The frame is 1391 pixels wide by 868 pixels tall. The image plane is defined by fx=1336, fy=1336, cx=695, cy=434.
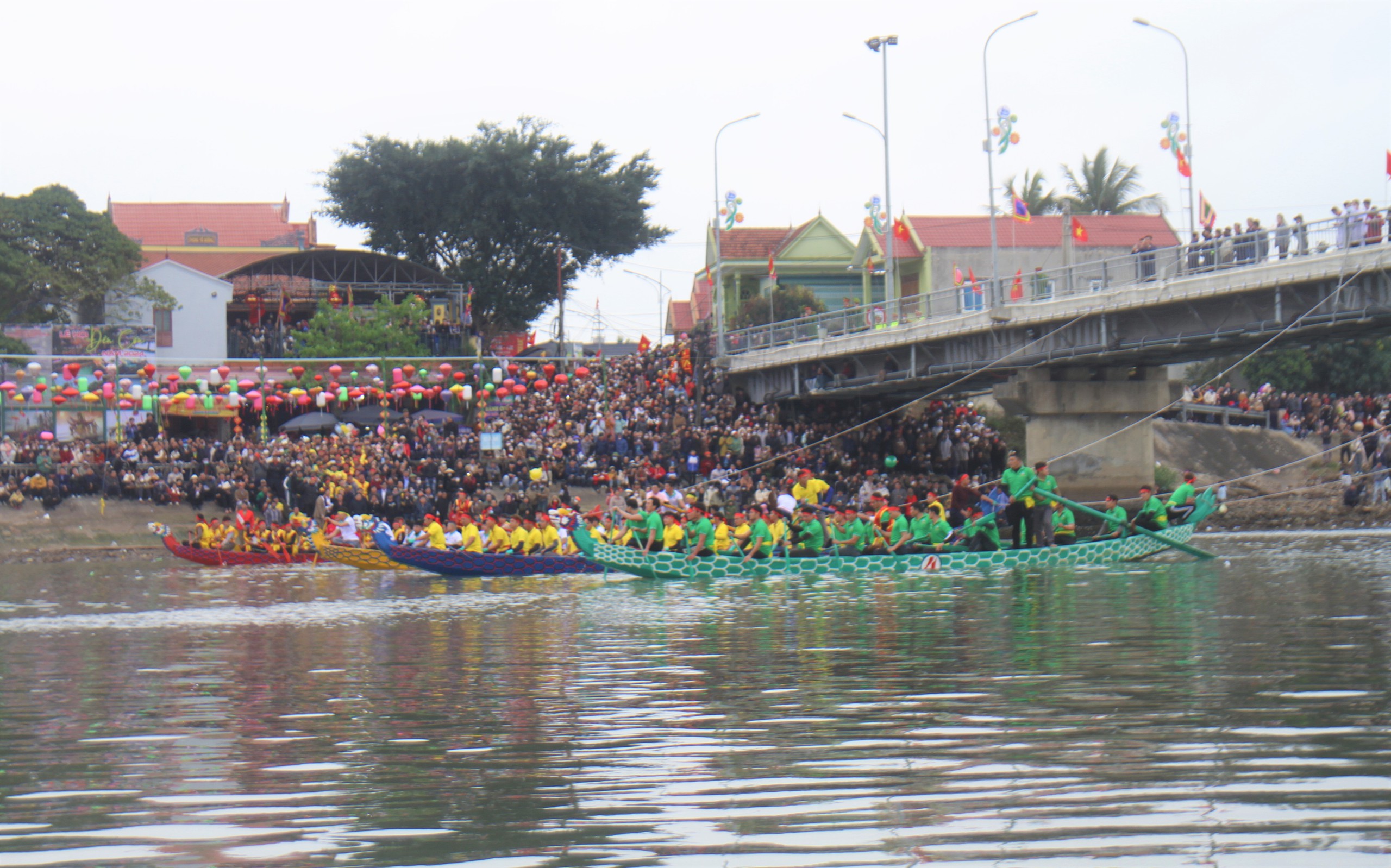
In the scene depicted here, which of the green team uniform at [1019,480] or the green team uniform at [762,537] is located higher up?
the green team uniform at [1019,480]

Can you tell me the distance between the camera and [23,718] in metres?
10.7

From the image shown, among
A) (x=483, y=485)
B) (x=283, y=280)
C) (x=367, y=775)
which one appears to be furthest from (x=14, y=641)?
(x=283, y=280)

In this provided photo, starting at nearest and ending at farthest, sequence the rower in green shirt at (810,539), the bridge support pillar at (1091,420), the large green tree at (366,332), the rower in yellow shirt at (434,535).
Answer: the rower in green shirt at (810,539), the rower in yellow shirt at (434,535), the bridge support pillar at (1091,420), the large green tree at (366,332)

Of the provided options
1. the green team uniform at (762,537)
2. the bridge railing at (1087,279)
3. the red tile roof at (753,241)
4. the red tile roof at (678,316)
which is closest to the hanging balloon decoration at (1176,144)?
the bridge railing at (1087,279)

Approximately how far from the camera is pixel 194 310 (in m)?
60.1

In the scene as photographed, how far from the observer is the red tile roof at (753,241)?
76.6 meters

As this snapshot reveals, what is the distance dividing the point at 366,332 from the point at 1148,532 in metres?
38.2

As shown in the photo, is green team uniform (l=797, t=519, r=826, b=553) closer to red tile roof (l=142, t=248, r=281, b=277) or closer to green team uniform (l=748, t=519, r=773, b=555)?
green team uniform (l=748, t=519, r=773, b=555)

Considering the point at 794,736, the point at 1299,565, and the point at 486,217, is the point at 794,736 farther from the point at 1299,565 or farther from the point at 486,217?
the point at 486,217

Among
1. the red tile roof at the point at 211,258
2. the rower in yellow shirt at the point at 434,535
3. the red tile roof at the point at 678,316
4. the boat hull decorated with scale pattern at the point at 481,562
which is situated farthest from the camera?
the red tile roof at the point at 678,316

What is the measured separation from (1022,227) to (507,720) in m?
58.1

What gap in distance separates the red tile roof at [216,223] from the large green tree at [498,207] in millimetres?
9686

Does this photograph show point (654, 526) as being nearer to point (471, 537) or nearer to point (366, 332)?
point (471, 537)

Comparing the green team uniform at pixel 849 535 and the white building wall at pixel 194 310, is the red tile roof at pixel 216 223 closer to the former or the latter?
the white building wall at pixel 194 310
